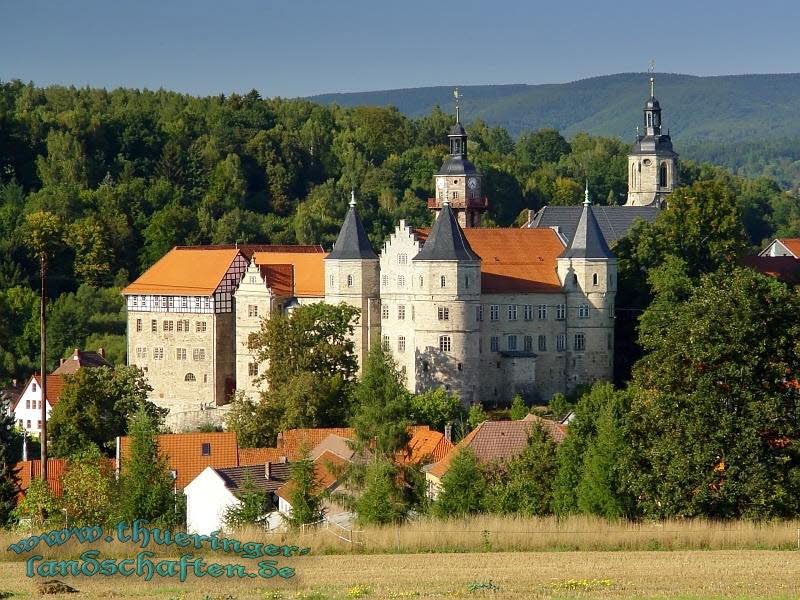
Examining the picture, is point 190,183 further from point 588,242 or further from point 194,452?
point 194,452

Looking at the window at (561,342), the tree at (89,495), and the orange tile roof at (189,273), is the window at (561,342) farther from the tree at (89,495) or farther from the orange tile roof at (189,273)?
the tree at (89,495)

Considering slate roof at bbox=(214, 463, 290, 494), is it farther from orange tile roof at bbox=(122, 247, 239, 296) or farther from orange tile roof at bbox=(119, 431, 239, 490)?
orange tile roof at bbox=(122, 247, 239, 296)

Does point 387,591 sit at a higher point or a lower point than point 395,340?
lower

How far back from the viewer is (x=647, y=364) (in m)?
48.1

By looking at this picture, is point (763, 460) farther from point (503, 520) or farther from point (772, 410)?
point (503, 520)

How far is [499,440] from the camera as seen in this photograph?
55781 mm

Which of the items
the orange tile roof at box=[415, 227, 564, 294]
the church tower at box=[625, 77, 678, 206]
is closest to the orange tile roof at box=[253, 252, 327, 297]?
the orange tile roof at box=[415, 227, 564, 294]

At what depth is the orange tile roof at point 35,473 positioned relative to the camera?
54.4 meters

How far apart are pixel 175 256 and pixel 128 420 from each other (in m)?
17.4

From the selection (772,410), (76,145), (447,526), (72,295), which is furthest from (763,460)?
(76,145)

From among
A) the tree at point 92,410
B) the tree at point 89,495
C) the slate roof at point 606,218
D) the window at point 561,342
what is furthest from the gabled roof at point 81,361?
the tree at point 89,495

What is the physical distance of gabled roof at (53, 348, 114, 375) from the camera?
279ft

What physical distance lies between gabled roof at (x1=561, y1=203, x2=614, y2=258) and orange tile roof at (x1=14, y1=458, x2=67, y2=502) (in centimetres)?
2167

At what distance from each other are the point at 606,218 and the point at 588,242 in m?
13.2
